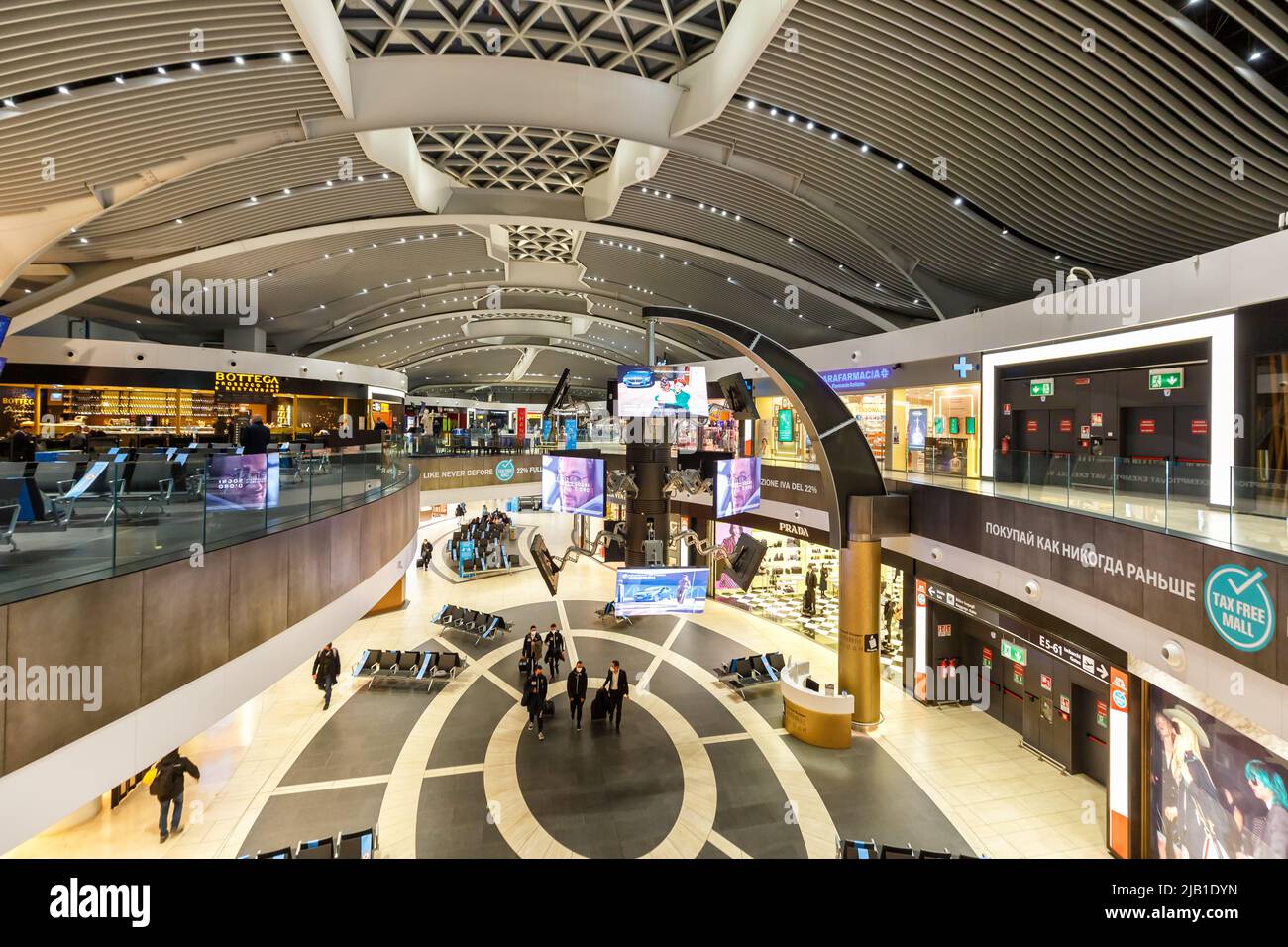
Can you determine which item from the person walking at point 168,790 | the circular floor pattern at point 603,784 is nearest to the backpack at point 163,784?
the person walking at point 168,790

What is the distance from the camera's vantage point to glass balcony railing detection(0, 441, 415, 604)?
13.9 feet

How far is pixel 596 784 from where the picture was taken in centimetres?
878

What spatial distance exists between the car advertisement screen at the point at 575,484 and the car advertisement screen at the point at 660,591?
2.63 m

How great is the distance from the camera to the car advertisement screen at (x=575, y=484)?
39.2 ft

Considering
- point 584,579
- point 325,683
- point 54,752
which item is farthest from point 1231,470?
point 584,579

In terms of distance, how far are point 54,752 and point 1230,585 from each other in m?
9.76

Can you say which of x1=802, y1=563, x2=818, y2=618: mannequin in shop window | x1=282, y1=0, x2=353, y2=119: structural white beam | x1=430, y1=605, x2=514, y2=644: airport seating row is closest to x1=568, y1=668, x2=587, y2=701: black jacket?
x1=430, y1=605, x2=514, y2=644: airport seating row

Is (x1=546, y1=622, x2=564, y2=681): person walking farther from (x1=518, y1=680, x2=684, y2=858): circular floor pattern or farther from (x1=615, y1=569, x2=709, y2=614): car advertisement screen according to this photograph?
(x1=615, y1=569, x2=709, y2=614): car advertisement screen

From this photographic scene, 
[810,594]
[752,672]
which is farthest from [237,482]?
[810,594]

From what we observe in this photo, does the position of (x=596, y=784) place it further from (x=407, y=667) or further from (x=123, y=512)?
(x=123, y=512)

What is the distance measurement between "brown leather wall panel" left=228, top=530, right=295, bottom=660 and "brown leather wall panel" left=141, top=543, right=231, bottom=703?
122mm

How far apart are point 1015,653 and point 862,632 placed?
2861mm

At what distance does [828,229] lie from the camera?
16.9 meters

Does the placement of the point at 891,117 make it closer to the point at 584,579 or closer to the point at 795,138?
the point at 795,138
